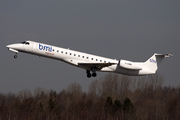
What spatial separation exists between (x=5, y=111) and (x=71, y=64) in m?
25.4

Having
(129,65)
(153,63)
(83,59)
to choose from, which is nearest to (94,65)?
(83,59)

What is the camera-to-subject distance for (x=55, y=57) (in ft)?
97.8

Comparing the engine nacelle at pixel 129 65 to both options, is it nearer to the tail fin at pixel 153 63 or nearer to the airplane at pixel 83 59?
the airplane at pixel 83 59

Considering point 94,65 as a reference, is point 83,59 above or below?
above

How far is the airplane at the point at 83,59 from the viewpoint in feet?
96.8

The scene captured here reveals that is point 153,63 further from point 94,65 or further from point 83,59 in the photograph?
point 83,59

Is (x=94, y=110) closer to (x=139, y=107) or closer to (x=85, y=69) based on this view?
(x=139, y=107)

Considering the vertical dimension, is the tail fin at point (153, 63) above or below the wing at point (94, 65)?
above

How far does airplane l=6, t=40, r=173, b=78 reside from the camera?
2952 cm

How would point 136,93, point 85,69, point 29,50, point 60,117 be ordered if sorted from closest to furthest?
point 29,50 → point 85,69 → point 60,117 → point 136,93

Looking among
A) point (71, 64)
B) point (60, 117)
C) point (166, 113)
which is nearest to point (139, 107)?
point (166, 113)

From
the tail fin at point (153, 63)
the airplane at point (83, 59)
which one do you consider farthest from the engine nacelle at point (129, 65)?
the tail fin at point (153, 63)

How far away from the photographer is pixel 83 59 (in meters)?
30.6

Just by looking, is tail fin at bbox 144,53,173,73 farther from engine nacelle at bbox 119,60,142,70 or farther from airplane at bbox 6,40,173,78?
engine nacelle at bbox 119,60,142,70
